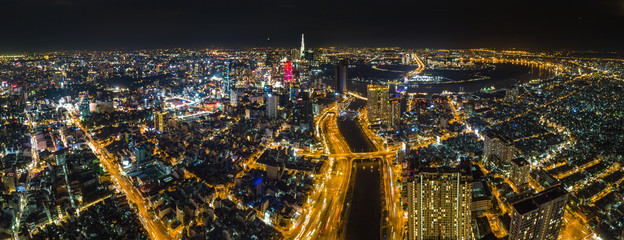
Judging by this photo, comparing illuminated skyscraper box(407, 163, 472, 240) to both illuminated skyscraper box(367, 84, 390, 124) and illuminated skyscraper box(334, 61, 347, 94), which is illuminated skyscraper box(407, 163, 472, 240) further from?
illuminated skyscraper box(334, 61, 347, 94)

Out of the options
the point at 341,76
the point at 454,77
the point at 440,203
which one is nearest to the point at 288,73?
the point at 341,76

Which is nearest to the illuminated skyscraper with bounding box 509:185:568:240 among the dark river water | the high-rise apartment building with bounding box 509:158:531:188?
the high-rise apartment building with bounding box 509:158:531:188

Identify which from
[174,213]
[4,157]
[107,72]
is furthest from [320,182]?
[107,72]

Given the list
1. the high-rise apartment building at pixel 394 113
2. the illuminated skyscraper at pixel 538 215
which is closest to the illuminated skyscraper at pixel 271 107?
the high-rise apartment building at pixel 394 113

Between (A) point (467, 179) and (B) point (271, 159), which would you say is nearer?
(A) point (467, 179)

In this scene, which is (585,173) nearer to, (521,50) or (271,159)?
(271,159)

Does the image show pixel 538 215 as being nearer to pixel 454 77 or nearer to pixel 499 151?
pixel 499 151

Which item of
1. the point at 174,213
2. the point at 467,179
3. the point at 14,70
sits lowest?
the point at 174,213
